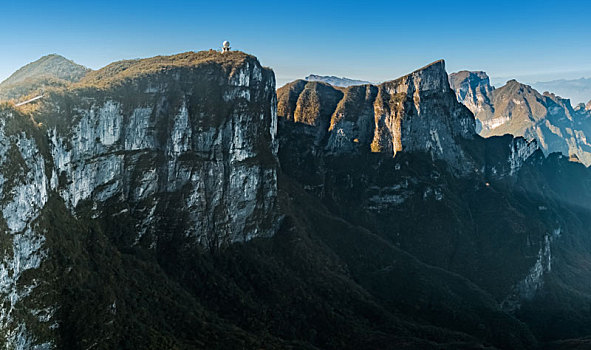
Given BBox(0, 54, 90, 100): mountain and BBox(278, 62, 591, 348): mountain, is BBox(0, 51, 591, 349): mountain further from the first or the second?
BBox(0, 54, 90, 100): mountain

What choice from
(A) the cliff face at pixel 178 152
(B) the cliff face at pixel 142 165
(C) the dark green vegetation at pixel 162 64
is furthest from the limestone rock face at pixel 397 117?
(C) the dark green vegetation at pixel 162 64

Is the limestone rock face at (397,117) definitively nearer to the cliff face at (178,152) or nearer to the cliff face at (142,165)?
the cliff face at (142,165)

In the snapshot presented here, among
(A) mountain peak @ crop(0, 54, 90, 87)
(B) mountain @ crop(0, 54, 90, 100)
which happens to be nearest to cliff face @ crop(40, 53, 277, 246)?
(B) mountain @ crop(0, 54, 90, 100)

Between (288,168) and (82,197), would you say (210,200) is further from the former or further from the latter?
(288,168)

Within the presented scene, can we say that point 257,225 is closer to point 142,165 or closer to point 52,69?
point 142,165

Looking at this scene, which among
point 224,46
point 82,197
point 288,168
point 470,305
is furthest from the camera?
point 288,168

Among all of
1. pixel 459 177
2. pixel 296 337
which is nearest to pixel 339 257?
pixel 296 337
